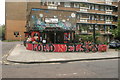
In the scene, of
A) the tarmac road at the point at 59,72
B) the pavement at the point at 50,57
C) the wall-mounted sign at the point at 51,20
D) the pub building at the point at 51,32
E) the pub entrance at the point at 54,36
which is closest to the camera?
the tarmac road at the point at 59,72

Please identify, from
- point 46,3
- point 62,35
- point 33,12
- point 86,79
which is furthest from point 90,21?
point 86,79

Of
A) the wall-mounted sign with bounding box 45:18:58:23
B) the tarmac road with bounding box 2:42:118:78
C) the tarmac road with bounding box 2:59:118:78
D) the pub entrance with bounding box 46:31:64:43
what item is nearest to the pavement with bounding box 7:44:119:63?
the tarmac road with bounding box 2:42:118:78

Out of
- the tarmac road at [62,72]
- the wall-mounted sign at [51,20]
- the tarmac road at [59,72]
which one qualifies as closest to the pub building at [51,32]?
the wall-mounted sign at [51,20]

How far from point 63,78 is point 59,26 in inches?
649

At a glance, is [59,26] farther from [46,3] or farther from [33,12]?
[46,3]

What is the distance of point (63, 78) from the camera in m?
6.21

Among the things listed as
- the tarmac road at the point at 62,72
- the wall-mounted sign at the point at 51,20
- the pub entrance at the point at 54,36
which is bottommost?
the tarmac road at the point at 62,72

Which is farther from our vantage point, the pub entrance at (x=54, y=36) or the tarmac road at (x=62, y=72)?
the pub entrance at (x=54, y=36)

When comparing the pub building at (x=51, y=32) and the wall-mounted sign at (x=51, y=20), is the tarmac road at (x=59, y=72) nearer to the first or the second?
the pub building at (x=51, y=32)

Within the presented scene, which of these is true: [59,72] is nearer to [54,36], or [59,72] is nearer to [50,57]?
[50,57]

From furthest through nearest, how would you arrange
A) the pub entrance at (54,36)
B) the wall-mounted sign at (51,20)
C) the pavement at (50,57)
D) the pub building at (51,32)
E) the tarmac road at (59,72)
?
the pub entrance at (54,36)
the wall-mounted sign at (51,20)
the pub building at (51,32)
the pavement at (50,57)
the tarmac road at (59,72)

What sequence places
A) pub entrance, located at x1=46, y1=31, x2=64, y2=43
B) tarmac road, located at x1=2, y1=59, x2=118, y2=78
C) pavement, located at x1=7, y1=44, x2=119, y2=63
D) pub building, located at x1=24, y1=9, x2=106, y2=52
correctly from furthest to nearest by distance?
1. pub entrance, located at x1=46, y1=31, x2=64, y2=43
2. pub building, located at x1=24, y1=9, x2=106, y2=52
3. pavement, located at x1=7, y1=44, x2=119, y2=63
4. tarmac road, located at x1=2, y1=59, x2=118, y2=78

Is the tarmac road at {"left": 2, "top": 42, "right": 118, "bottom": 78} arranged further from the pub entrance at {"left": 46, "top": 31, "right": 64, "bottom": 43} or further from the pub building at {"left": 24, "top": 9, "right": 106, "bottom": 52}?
the pub entrance at {"left": 46, "top": 31, "right": 64, "bottom": 43}

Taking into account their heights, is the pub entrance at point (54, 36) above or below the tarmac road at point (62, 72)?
above
